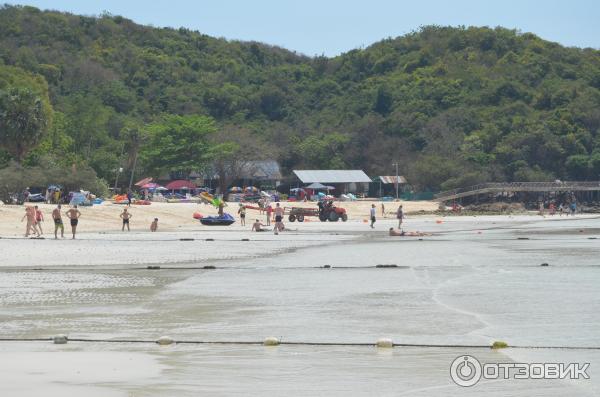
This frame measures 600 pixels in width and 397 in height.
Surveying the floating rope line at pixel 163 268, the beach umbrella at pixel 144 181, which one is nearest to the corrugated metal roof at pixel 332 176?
the beach umbrella at pixel 144 181

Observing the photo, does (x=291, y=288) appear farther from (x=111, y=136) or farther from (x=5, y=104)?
(x=111, y=136)

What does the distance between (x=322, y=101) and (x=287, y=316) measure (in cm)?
14350

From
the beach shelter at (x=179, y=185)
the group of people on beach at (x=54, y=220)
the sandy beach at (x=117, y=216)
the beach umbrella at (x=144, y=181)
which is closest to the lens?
the group of people on beach at (x=54, y=220)

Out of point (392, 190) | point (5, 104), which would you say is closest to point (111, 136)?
point (392, 190)

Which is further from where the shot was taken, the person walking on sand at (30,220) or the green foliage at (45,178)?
the green foliage at (45,178)

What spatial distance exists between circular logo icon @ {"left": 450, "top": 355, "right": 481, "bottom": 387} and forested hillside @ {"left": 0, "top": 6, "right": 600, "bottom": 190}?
75.8 meters

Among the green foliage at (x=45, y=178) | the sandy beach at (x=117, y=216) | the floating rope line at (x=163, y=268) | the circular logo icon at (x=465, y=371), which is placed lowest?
the floating rope line at (x=163, y=268)

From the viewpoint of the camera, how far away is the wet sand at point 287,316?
12.1m

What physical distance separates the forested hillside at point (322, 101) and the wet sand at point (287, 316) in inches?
2283

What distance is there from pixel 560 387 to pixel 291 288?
12631mm

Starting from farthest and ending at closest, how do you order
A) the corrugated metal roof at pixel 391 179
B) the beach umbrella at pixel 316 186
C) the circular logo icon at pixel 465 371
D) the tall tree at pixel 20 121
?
the corrugated metal roof at pixel 391 179 → the beach umbrella at pixel 316 186 → the tall tree at pixel 20 121 → the circular logo icon at pixel 465 371

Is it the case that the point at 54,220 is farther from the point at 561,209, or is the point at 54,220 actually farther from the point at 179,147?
the point at 561,209

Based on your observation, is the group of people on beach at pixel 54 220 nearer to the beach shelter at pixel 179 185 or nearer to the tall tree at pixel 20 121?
the tall tree at pixel 20 121

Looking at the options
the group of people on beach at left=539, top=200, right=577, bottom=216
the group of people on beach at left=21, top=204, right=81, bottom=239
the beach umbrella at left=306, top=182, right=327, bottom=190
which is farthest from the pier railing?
the group of people on beach at left=21, top=204, right=81, bottom=239
